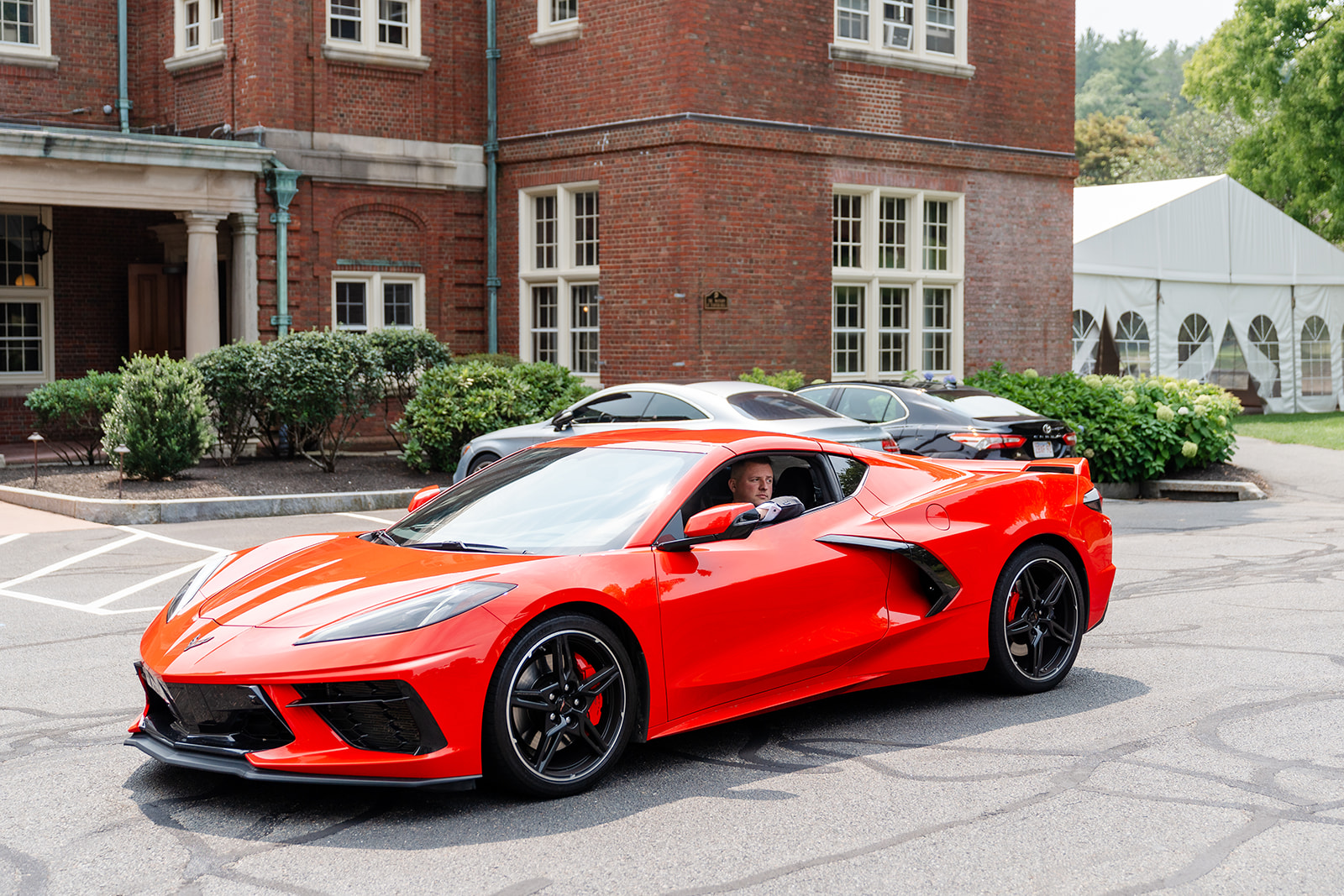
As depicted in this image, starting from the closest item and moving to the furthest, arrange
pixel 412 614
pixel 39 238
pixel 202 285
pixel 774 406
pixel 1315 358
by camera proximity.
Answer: pixel 412 614 → pixel 774 406 → pixel 202 285 → pixel 39 238 → pixel 1315 358

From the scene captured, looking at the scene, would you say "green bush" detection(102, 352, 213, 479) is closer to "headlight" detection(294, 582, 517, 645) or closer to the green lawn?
"headlight" detection(294, 582, 517, 645)

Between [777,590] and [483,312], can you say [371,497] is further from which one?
[777,590]

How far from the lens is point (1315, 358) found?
32.1 meters

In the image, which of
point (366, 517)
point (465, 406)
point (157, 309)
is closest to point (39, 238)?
point (157, 309)

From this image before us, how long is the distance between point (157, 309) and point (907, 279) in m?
11.7

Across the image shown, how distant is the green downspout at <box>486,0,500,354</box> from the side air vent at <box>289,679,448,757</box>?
16015 mm

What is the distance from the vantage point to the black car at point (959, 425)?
1359 centimetres

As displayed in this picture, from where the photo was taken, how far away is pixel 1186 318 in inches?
1142

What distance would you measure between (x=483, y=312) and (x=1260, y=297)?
18821mm

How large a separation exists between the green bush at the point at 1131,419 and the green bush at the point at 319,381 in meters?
8.10

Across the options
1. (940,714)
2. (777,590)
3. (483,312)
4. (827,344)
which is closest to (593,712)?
(777,590)

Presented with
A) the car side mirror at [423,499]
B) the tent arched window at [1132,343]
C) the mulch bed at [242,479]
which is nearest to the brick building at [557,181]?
the mulch bed at [242,479]

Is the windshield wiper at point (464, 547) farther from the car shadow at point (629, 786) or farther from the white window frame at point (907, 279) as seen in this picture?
the white window frame at point (907, 279)

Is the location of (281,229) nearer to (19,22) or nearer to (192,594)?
(19,22)
